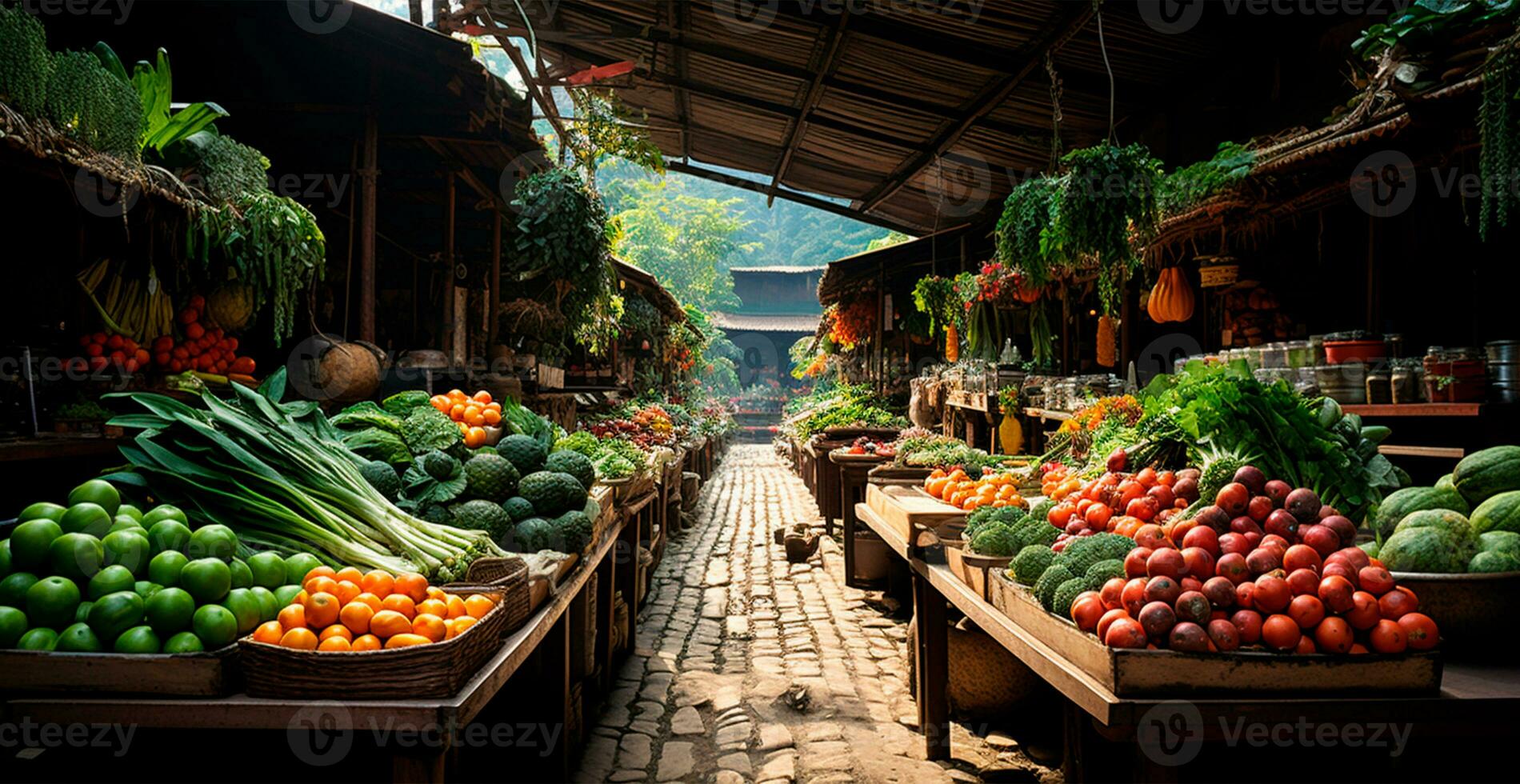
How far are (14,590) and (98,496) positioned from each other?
345mm

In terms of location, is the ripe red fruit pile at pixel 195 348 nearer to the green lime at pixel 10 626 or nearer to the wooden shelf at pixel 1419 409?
the green lime at pixel 10 626

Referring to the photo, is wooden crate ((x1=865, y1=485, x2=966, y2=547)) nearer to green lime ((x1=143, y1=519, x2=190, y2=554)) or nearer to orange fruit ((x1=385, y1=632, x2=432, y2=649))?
orange fruit ((x1=385, y1=632, x2=432, y2=649))

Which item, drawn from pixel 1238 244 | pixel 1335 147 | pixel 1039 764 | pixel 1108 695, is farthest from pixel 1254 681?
pixel 1238 244

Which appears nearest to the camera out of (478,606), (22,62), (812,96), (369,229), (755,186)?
(478,606)

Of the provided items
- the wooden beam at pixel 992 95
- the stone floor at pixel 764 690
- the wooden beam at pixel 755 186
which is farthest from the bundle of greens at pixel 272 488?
the wooden beam at pixel 755 186

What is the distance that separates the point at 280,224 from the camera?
4.75 meters

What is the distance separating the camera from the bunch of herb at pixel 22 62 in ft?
10.0

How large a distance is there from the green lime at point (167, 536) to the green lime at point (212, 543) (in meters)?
0.02

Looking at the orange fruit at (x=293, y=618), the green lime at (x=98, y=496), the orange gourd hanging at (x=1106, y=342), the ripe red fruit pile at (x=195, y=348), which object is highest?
the orange gourd hanging at (x=1106, y=342)

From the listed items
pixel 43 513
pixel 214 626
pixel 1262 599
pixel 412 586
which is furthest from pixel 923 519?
pixel 43 513

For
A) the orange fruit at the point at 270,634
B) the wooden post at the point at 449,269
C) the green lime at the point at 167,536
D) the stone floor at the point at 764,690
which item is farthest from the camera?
the wooden post at the point at 449,269

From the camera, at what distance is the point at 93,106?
3553mm

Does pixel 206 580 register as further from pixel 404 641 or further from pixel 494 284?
pixel 494 284

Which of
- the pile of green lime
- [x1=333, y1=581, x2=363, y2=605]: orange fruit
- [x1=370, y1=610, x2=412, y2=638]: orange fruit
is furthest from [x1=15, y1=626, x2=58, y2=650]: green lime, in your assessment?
[x1=370, y1=610, x2=412, y2=638]: orange fruit
